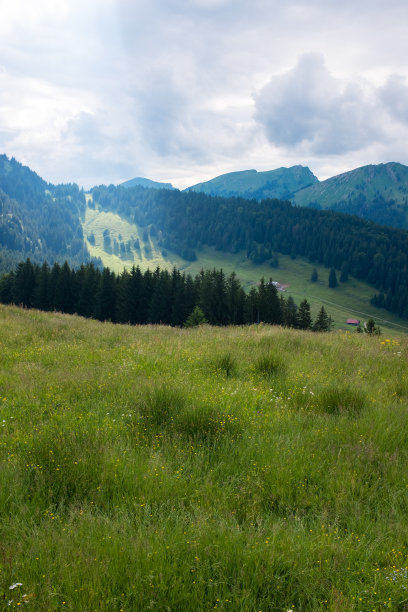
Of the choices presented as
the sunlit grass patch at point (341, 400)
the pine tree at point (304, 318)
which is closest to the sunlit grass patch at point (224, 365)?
the sunlit grass patch at point (341, 400)

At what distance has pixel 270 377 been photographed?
7.69 metres

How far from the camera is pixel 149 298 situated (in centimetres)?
8138

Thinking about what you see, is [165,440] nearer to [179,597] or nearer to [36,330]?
[179,597]

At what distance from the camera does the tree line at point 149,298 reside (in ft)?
255

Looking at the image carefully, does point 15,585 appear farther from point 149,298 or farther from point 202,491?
point 149,298

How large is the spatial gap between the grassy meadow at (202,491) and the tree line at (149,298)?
6884cm

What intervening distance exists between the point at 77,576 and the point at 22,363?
266 inches

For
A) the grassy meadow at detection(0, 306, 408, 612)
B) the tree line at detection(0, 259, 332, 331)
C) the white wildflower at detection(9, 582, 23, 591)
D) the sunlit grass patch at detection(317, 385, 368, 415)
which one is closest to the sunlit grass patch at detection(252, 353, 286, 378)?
the grassy meadow at detection(0, 306, 408, 612)

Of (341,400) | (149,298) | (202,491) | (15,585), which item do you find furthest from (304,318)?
A: (15,585)

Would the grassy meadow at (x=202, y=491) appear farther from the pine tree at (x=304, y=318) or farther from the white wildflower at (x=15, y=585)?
the pine tree at (x=304, y=318)

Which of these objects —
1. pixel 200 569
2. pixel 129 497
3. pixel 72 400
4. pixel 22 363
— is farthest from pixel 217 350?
pixel 200 569

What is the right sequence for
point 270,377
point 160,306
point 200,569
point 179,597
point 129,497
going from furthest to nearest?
point 160,306 → point 270,377 → point 129,497 → point 200,569 → point 179,597

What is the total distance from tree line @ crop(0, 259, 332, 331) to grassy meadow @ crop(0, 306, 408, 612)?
68.8m

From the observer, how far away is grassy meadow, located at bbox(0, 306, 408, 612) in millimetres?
2646
